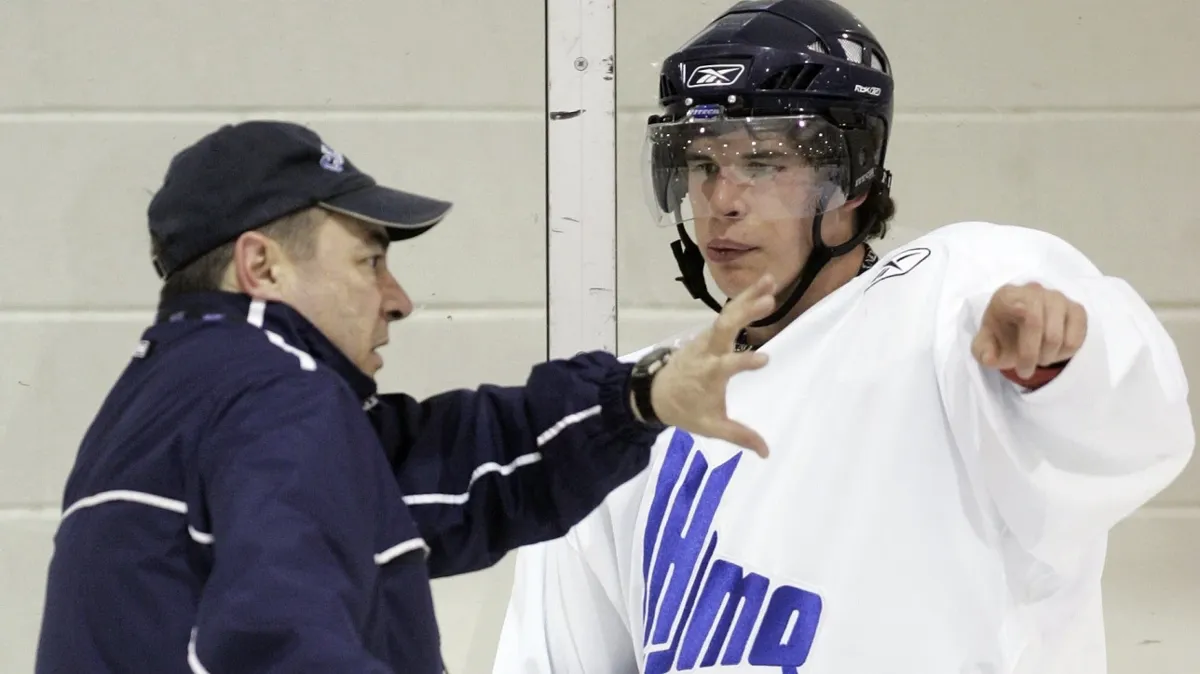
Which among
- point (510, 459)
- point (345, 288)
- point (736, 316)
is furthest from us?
point (510, 459)

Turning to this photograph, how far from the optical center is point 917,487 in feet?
4.62

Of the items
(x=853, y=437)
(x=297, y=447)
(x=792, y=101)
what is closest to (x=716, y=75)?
(x=792, y=101)

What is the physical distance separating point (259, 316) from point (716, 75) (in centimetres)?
80

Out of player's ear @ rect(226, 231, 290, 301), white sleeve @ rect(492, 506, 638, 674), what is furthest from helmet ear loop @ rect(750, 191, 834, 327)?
player's ear @ rect(226, 231, 290, 301)

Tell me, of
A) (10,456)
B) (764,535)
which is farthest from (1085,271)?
(10,456)

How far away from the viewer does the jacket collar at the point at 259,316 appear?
115 centimetres

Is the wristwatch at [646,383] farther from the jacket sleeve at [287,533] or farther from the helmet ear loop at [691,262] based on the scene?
the helmet ear loop at [691,262]

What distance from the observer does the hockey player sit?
4.20 ft

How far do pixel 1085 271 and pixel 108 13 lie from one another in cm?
181

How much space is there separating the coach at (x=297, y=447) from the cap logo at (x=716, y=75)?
0.54 metres

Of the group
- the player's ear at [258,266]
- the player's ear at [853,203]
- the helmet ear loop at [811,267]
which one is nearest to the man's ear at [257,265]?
the player's ear at [258,266]

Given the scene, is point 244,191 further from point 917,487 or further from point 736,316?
point 917,487

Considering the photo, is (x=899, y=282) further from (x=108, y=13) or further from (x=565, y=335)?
(x=108, y=13)

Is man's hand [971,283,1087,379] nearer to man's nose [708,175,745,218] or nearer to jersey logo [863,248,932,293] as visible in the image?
jersey logo [863,248,932,293]
